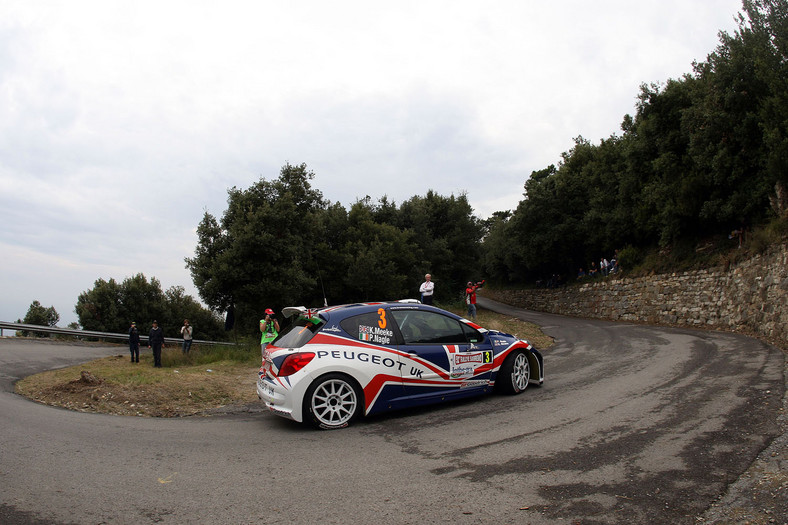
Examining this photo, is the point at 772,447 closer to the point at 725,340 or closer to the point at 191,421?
the point at 191,421

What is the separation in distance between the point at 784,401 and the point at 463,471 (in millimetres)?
4899

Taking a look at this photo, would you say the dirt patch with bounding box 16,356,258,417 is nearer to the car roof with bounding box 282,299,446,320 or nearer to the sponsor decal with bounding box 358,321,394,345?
the car roof with bounding box 282,299,446,320

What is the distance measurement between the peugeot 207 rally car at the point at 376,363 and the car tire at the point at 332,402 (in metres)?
0.01

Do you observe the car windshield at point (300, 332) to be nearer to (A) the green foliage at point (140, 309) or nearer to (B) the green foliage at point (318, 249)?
(B) the green foliage at point (318, 249)

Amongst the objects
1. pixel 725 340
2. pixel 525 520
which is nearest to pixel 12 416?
pixel 525 520

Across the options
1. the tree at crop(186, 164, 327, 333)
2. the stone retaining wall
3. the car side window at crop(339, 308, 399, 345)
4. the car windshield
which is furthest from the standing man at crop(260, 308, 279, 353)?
the stone retaining wall

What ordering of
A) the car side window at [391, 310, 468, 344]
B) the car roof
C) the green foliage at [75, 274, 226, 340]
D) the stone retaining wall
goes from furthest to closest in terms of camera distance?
the green foliage at [75, 274, 226, 340] < the stone retaining wall < the car side window at [391, 310, 468, 344] < the car roof

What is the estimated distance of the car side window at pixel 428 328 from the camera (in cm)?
696

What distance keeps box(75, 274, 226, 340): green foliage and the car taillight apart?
4028 centimetres

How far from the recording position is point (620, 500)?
145 inches

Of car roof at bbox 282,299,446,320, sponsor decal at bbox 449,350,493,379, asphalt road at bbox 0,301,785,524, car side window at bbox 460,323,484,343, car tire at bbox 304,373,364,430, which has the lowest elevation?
asphalt road at bbox 0,301,785,524

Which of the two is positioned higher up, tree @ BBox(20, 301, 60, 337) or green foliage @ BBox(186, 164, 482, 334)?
green foliage @ BBox(186, 164, 482, 334)

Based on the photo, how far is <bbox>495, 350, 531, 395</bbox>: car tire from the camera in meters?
7.55

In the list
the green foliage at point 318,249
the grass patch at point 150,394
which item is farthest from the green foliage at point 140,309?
the grass patch at point 150,394
